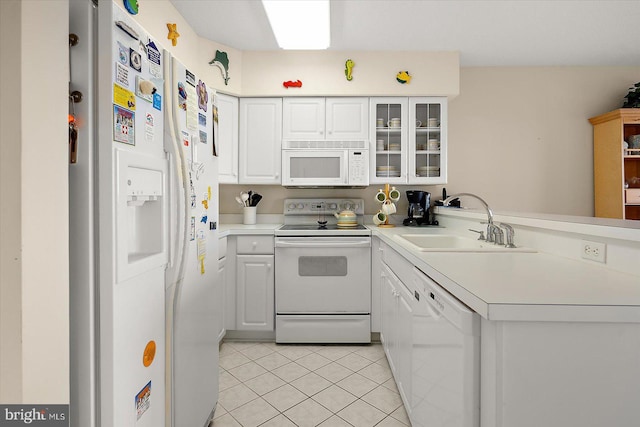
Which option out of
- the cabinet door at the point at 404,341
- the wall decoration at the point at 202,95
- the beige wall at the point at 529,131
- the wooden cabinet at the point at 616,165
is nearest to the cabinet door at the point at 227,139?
the wall decoration at the point at 202,95

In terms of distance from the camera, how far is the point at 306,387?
2.08 m

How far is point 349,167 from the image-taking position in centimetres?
305

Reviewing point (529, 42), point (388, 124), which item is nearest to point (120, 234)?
point (388, 124)

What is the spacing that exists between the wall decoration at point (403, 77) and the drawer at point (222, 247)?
83.4 inches

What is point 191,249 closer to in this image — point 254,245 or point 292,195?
point 254,245

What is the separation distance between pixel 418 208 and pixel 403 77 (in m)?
1.22

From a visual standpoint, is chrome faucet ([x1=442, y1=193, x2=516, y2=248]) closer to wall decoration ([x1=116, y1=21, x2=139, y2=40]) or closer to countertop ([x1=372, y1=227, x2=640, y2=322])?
countertop ([x1=372, y1=227, x2=640, y2=322])

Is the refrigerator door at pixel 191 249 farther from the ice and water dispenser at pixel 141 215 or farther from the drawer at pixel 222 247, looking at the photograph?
the drawer at pixel 222 247

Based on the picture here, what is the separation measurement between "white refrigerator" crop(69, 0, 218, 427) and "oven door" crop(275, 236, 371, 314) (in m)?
1.27

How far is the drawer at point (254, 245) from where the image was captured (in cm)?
276

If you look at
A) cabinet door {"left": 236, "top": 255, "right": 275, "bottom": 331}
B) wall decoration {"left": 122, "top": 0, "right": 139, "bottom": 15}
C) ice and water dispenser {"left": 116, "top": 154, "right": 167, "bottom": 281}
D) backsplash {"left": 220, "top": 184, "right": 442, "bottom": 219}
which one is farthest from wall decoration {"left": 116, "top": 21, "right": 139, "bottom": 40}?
backsplash {"left": 220, "top": 184, "right": 442, "bottom": 219}

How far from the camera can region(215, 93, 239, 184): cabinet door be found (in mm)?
2965

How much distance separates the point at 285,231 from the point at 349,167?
2.82 feet

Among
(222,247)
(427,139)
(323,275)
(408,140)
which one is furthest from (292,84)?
(323,275)
